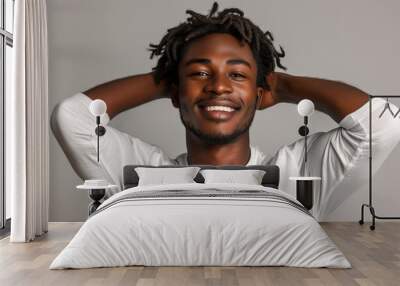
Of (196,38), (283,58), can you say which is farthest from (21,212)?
(283,58)

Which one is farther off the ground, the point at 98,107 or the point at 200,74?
the point at 200,74

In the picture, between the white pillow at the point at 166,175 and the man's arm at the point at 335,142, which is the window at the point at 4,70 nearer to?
the white pillow at the point at 166,175

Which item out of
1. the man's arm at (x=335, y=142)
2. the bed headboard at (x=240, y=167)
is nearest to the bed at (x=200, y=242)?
the bed headboard at (x=240, y=167)

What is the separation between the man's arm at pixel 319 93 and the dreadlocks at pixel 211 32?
15 cm

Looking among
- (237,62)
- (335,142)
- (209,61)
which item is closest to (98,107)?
(209,61)

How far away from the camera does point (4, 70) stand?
257 inches

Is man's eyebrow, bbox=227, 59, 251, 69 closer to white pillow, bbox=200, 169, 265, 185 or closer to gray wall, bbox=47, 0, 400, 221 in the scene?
gray wall, bbox=47, 0, 400, 221

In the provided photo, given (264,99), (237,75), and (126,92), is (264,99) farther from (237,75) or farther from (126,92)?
(126,92)

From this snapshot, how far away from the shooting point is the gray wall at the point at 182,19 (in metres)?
7.13

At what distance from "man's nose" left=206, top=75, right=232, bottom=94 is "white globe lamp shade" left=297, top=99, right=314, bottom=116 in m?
0.85

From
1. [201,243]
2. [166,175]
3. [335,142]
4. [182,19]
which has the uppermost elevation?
[182,19]

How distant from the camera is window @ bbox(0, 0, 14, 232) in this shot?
644 centimetres

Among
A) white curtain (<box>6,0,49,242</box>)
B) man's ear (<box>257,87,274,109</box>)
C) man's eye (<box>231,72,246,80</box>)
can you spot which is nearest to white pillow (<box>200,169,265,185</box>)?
man's ear (<box>257,87,274,109</box>)

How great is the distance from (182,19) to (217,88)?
971 mm
